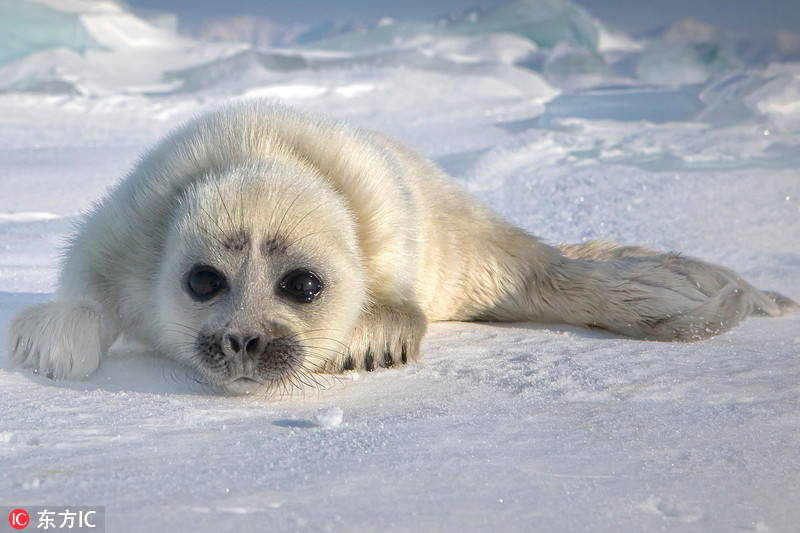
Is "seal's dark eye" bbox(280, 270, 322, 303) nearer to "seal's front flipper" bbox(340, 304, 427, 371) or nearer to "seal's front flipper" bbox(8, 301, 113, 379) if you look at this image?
"seal's front flipper" bbox(340, 304, 427, 371)

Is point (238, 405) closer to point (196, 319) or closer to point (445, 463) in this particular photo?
point (196, 319)

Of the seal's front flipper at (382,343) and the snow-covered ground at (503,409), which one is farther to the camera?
the seal's front flipper at (382,343)

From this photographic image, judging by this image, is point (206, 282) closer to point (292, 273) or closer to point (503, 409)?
point (292, 273)

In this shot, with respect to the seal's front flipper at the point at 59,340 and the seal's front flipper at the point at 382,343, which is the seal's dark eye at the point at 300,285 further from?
the seal's front flipper at the point at 59,340

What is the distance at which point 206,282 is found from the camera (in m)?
2.18

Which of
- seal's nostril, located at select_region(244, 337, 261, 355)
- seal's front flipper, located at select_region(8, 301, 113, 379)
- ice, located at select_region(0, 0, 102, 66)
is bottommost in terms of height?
seal's front flipper, located at select_region(8, 301, 113, 379)

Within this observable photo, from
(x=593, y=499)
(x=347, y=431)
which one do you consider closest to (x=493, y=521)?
(x=593, y=499)

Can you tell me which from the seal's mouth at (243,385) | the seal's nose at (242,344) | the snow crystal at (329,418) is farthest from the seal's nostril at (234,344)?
the snow crystal at (329,418)

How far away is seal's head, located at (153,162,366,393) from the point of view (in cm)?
211

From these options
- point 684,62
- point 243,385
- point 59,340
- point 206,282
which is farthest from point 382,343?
point 684,62

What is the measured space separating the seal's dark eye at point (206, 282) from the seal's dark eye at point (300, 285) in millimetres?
166

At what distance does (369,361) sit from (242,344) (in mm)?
465

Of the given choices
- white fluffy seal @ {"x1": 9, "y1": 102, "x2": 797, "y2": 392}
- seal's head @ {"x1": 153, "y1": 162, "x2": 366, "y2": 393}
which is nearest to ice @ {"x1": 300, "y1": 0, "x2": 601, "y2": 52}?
white fluffy seal @ {"x1": 9, "y1": 102, "x2": 797, "y2": 392}

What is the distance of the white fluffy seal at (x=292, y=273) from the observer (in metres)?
2.18
